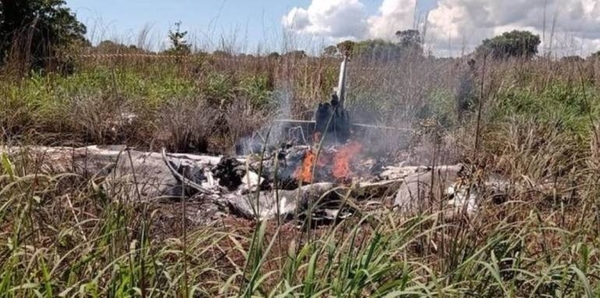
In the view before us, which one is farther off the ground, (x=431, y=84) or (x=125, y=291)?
(x=431, y=84)

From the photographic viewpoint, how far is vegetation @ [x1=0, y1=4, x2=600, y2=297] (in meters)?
1.89

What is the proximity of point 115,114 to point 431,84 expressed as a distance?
331 cm

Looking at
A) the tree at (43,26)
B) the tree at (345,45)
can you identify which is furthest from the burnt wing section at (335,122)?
the tree at (43,26)

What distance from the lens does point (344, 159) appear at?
5.12 m

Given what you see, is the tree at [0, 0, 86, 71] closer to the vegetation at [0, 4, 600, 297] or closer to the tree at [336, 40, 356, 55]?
the vegetation at [0, 4, 600, 297]

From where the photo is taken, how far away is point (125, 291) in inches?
72.7

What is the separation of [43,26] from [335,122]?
5.88m

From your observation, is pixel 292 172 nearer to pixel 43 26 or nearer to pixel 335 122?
pixel 335 122

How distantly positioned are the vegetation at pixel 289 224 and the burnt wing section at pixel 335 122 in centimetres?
47

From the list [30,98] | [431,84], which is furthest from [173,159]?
[431,84]

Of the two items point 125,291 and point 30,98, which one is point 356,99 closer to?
point 30,98

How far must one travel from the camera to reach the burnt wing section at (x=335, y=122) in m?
5.49

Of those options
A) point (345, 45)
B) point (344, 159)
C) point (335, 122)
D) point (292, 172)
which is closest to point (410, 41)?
point (335, 122)

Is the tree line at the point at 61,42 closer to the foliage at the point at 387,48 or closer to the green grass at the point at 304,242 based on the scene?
the foliage at the point at 387,48
